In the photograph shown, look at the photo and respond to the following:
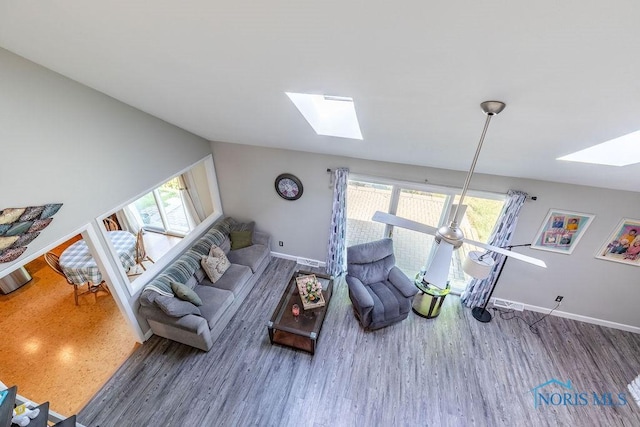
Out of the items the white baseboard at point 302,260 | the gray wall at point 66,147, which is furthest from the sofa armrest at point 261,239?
the gray wall at point 66,147

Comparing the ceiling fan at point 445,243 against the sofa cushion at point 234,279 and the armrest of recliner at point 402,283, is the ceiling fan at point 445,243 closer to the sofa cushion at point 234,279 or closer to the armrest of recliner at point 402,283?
the armrest of recliner at point 402,283

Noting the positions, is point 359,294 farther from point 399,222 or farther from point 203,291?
point 203,291

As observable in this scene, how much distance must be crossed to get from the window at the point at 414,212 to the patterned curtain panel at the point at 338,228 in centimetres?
20

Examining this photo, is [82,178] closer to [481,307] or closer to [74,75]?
[74,75]

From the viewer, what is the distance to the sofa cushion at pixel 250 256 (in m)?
4.62

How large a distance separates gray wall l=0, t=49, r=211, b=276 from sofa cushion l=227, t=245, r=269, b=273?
185 cm

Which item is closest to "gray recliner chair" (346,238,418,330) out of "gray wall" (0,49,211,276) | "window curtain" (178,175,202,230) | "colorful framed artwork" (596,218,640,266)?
"colorful framed artwork" (596,218,640,266)

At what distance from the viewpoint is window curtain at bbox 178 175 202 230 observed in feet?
17.4

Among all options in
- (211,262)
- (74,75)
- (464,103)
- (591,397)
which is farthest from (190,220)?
(591,397)

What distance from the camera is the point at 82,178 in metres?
2.58

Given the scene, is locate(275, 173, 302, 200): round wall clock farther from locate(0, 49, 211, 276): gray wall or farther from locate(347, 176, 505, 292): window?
locate(0, 49, 211, 276): gray wall

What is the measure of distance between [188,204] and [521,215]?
5827 millimetres

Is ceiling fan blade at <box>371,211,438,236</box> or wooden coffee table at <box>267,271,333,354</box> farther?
wooden coffee table at <box>267,271,333,354</box>

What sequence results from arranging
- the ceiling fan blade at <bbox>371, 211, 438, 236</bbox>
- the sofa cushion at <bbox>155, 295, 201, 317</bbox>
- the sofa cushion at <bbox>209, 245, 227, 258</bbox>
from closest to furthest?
1. the ceiling fan blade at <bbox>371, 211, 438, 236</bbox>
2. the sofa cushion at <bbox>155, 295, 201, 317</bbox>
3. the sofa cushion at <bbox>209, 245, 227, 258</bbox>
